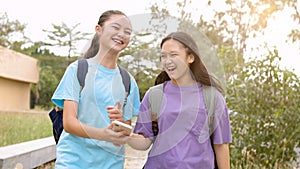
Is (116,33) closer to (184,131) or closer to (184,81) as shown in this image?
(184,81)

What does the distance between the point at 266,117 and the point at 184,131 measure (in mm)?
3868

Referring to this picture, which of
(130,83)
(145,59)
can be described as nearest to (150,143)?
(130,83)

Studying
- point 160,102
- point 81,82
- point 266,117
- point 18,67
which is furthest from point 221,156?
point 18,67

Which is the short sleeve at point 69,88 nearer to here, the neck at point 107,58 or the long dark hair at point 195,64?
the neck at point 107,58

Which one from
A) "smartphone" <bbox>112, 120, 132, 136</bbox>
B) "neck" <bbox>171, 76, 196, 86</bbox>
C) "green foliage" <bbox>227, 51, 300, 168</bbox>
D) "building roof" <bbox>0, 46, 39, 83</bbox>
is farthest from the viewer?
"building roof" <bbox>0, 46, 39, 83</bbox>

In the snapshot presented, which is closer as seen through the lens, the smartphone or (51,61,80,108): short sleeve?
the smartphone

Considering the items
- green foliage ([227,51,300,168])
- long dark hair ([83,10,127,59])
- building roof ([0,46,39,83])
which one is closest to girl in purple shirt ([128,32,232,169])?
long dark hair ([83,10,127,59])

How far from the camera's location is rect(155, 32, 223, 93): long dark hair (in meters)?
2.21

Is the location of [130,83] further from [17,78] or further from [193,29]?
[17,78]

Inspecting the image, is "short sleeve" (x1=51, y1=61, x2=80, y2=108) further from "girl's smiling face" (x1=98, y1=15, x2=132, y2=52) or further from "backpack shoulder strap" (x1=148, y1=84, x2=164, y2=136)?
"backpack shoulder strap" (x1=148, y1=84, x2=164, y2=136)

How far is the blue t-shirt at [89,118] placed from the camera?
2.04 metres

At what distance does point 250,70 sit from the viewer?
6.05 metres

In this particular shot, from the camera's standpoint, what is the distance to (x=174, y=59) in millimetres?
2168

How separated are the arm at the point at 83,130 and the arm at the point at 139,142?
0.16m
